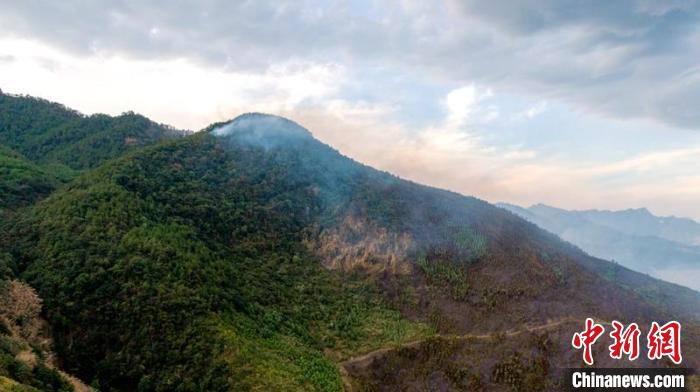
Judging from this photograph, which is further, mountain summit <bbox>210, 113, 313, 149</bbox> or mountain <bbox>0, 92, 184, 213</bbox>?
mountain <bbox>0, 92, 184, 213</bbox>

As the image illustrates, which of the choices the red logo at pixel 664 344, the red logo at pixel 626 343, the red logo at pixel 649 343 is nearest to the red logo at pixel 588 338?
the red logo at pixel 649 343

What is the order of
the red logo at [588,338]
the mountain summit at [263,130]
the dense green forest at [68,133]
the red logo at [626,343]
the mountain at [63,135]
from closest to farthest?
the red logo at [626,343] < the red logo at [588,338] < the mountain summit at [263,130] < the mountain at [63,135] < the dense green forest at [68,133]

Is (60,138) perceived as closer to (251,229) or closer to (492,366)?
(251,229)

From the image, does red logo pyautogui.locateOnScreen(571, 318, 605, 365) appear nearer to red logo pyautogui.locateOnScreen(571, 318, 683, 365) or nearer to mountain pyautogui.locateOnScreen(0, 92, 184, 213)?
red logo pyautogui.locateOnScreen(571, 318, 683, 365)

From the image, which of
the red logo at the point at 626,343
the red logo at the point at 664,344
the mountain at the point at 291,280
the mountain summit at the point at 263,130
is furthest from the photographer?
the mountain summit at the point at 263,130

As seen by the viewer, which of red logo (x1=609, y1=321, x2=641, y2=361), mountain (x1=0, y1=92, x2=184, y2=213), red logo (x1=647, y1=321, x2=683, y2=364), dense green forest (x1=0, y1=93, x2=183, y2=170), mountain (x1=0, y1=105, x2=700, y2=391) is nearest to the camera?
mountain (x1=0, y1=105, x2=700, y2=391)

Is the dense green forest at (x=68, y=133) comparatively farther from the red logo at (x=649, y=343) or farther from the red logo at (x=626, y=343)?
the red logo at (x=626, y=343)

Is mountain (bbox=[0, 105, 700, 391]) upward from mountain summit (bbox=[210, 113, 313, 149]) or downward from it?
downward

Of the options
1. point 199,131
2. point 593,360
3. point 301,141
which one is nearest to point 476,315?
point 593,360

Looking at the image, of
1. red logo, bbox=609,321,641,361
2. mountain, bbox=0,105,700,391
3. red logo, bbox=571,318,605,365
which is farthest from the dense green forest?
red logo, bbox=609,321,641,361
